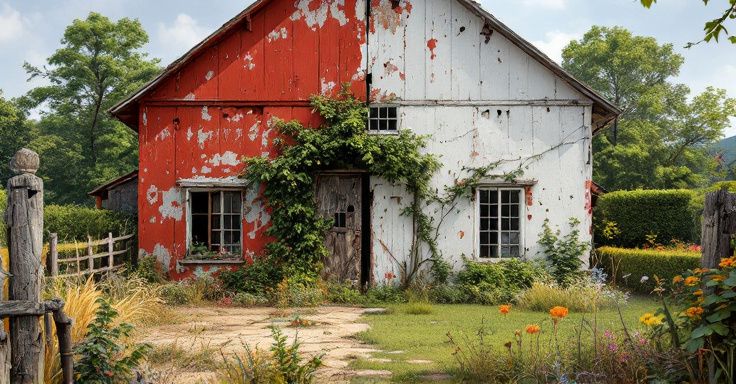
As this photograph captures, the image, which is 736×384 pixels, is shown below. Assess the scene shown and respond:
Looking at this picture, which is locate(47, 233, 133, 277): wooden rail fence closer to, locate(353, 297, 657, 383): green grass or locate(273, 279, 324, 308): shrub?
locate(273, 279, 324, 308): shrub

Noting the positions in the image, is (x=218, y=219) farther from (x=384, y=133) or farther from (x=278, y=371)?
(x=278, y=371)

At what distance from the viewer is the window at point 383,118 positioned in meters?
14.2

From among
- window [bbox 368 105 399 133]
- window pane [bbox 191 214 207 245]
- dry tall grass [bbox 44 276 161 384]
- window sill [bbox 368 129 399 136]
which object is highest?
window [bbox 368 105 399 133]

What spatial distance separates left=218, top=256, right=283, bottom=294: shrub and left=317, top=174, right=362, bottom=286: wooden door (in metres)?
1.23

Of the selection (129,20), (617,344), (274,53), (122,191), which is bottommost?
(617,344)

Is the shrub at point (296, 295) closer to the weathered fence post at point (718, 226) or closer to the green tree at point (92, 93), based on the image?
the weathered fence post at point (718, 226)

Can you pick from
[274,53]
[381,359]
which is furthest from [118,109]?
[381,359]

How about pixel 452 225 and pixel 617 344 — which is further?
pixel 452 225

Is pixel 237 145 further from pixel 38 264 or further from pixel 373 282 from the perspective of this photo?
pixel 38 264

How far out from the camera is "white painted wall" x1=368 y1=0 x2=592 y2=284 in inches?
554

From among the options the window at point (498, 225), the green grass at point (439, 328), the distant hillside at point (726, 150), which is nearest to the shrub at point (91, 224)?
the green grass at point (439, 328)

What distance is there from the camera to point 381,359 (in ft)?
25.2

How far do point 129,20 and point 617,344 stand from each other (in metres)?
34.1

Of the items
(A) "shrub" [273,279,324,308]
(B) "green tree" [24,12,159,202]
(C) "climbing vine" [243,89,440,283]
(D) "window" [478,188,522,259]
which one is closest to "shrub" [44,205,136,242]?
(C) "climbing vine" [243,89,440,283]
